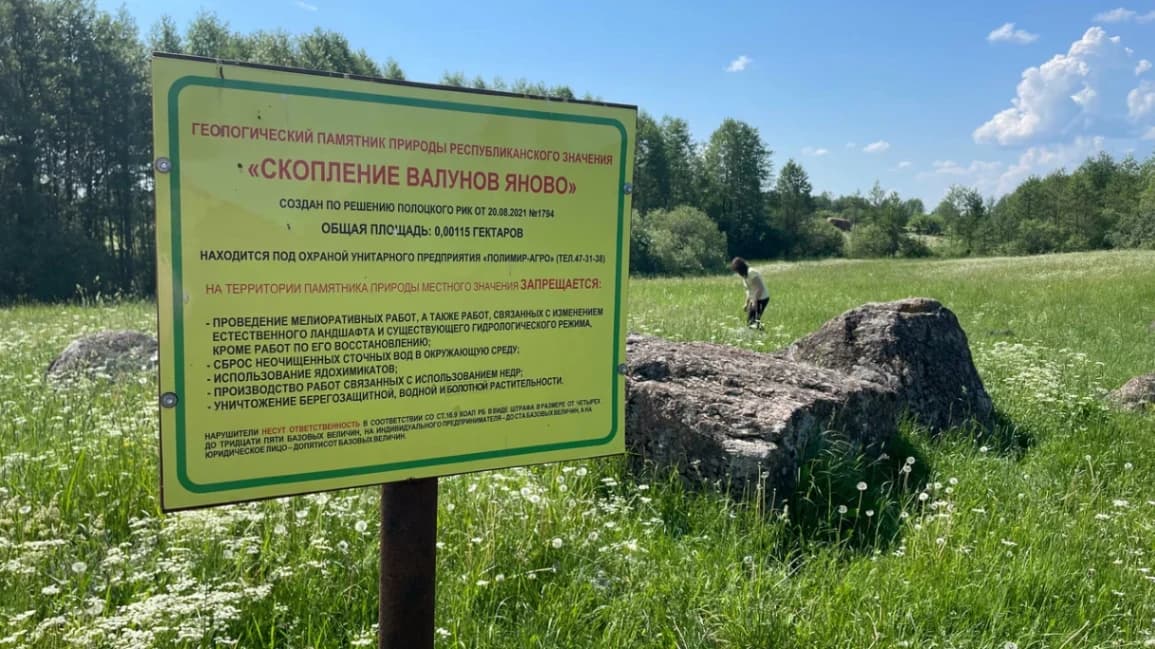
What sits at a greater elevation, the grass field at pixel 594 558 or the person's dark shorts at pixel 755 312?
the person's dark shorts at pixel 755 312

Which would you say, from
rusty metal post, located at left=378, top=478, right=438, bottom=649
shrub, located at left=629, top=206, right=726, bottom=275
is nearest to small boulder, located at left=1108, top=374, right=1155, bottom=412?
rusty metal post, located at left=378, top=478, right=438, bottom=649

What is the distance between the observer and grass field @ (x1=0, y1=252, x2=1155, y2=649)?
307 centimetres

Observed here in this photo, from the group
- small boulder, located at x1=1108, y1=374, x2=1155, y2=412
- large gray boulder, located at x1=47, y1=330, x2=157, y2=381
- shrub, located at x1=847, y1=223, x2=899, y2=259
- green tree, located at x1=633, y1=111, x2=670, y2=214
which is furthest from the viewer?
shrub, located at x1=847, y1=223, x2=899, y2=259

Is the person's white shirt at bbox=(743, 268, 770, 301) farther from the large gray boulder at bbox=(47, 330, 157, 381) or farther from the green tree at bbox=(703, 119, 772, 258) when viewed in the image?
the green tree at bbox=(703, 119, 772, 258)

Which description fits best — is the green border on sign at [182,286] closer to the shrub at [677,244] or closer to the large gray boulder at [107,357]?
the large gray boulder at [107,357]

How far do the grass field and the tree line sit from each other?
419 cm

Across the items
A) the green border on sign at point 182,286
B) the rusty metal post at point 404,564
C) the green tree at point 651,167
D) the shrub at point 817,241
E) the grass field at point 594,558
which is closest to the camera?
the green border on sign at point 182,286

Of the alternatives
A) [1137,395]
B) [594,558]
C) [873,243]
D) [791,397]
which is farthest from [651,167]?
[594,558]

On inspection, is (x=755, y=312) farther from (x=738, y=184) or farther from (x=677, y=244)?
(x=738, y=184)

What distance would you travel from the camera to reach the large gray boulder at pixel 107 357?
23.4 feet

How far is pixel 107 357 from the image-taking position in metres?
7.73

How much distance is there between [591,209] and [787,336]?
1101cm

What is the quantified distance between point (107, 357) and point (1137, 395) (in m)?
10.5

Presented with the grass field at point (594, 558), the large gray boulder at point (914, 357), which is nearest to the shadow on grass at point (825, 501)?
the grass field at point (594, 558)
